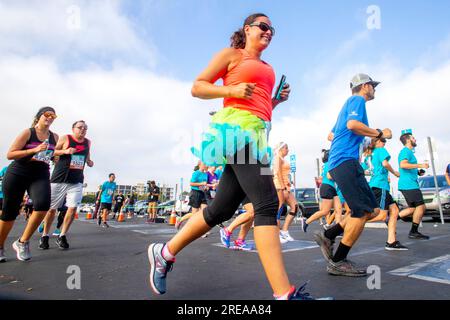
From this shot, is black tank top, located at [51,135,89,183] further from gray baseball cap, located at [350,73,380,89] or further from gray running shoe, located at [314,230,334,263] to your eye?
gray baseball cap, located at [350,73,380,89]

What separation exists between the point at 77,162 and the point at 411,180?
19.3 ft

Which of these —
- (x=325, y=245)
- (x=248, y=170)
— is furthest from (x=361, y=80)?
(x=248, y=170)

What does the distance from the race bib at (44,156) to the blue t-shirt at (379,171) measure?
4946mm

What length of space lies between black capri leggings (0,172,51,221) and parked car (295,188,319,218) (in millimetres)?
13138

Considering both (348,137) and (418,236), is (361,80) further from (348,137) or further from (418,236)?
(418,236)

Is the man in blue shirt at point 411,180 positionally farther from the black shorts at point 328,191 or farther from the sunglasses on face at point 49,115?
the sunglasses on face at point 49,115

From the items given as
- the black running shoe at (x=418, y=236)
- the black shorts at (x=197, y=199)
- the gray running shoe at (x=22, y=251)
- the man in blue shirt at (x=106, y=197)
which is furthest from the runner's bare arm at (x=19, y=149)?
the man in blue shirt at (x=106, y=197)

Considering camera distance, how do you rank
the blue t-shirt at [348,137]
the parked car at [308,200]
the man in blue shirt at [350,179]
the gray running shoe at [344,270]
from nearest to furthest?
the gray running shoe at [344,270], the man in blue shirt at [350,179], the blue t-shirt at [348,137], the parked car at [308,200]

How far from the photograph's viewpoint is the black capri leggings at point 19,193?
3.69 metres

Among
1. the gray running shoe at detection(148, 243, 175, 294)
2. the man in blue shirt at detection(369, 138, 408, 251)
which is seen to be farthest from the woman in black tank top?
the man in blue shirt at detection(369, 138, 408, 251)

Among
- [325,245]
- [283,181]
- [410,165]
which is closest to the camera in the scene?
[325,245]

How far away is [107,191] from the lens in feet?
38.3
